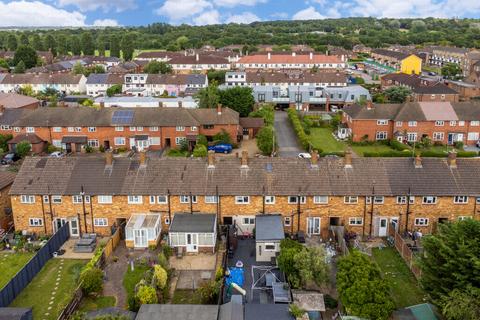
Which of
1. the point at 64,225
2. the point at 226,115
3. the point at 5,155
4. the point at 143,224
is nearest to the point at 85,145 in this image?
the point at 5,155

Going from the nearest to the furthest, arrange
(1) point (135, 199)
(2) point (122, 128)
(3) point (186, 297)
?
(3) point (186, 297)
(1) point (135, 199)
(2) point (122, 128)

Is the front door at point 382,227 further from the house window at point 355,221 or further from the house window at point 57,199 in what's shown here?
the house window at point 57,199

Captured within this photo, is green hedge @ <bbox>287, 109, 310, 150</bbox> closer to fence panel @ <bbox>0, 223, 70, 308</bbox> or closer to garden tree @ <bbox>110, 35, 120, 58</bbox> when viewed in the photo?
fence panel @ <bbox>0, 223, 70, 308</bbox>

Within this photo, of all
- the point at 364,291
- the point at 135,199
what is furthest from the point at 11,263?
the point at 364,291

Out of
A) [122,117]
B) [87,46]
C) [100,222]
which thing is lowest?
[100,222]

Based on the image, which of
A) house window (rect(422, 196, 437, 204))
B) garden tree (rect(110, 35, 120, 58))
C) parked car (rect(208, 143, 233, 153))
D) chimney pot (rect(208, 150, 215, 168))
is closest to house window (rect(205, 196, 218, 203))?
chimney pot (rect(208, 150, 215, 168))

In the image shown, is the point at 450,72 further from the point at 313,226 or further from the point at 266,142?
the point at 313,226

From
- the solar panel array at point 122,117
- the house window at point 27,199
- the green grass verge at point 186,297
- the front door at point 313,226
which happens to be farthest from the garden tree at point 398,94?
the house window at point 27,199
